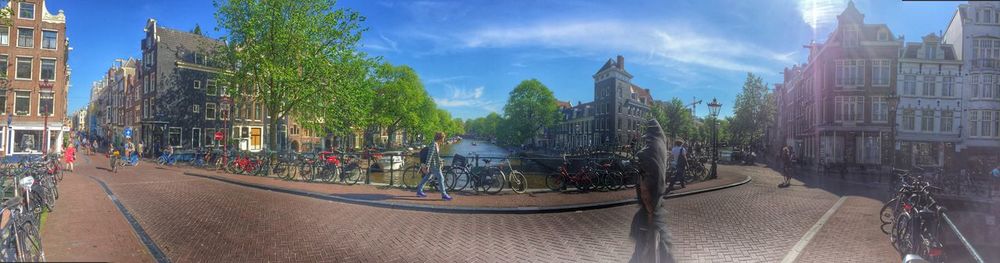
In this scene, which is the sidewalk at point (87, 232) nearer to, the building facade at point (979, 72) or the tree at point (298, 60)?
the tree at point (298, 60)

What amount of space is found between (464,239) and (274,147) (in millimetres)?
1785

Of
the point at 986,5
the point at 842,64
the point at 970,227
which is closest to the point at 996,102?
the point at 986,5

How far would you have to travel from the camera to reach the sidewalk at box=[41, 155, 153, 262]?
1.13 metres

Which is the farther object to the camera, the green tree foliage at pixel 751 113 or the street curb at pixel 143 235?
the green tree foliage at pixel 751 113

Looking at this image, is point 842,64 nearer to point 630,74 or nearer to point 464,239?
point 630,74

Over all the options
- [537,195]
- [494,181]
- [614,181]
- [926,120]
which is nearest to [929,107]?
[926,120]

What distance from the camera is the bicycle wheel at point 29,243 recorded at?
A: 1.14 m

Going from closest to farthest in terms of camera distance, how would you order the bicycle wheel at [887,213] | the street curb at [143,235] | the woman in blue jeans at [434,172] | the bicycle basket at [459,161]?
the street curb at [143,235], the bicycle wheel at [887,213], the woman in blue jeans at [434,172], the bicycle basket at [459,161]

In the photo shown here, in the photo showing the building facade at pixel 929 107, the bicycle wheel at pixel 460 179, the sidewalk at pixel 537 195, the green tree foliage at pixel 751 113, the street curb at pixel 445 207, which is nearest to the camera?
the building facade at pixel 929 107

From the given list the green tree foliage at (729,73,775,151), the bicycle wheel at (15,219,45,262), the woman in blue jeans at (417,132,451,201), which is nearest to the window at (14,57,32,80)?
the bicycle wheel at (15,219,45,262)

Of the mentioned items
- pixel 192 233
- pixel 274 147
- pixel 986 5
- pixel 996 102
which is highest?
pixel 986 5

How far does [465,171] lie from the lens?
5562 millimetres

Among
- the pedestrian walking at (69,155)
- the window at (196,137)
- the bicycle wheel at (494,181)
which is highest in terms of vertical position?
the window at (196,137)

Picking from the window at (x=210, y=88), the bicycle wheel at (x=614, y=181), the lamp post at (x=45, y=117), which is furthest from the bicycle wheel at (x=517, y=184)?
the lamp post at (x=45, y=117)
